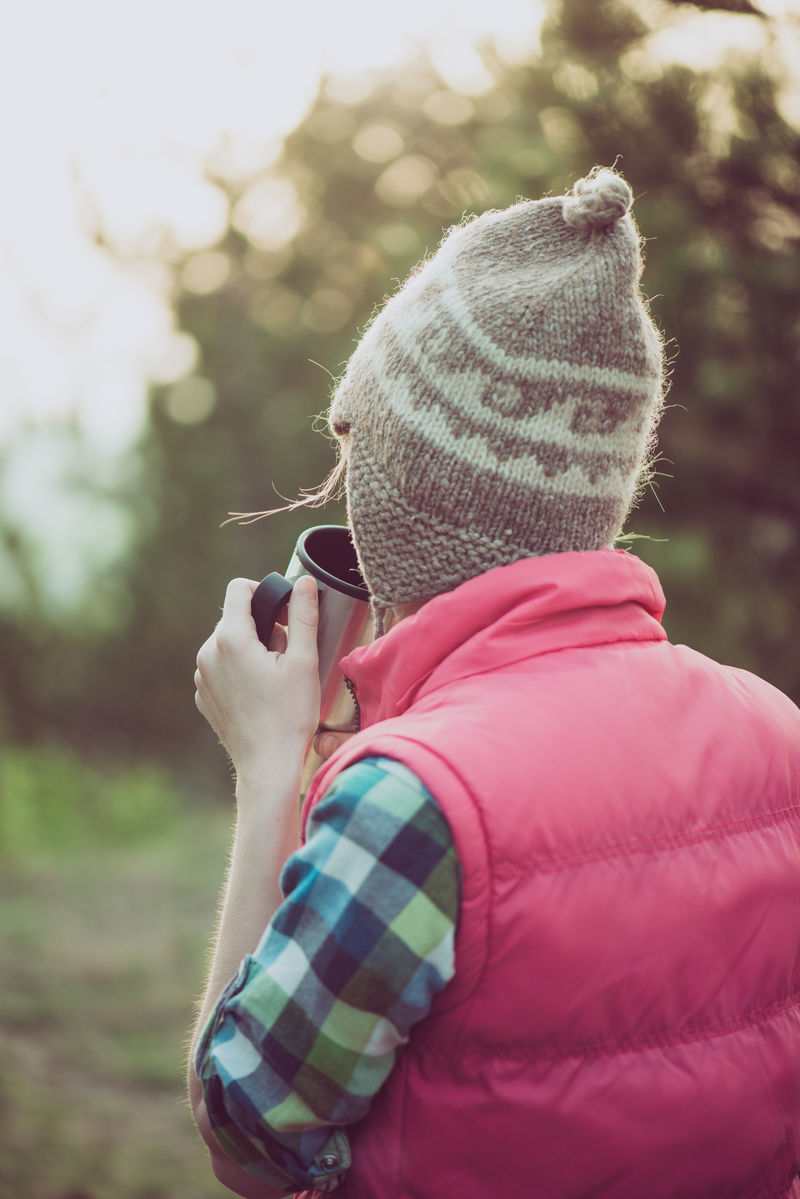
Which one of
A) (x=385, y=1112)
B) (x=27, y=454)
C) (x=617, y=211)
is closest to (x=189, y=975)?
(x=385, y=1112)

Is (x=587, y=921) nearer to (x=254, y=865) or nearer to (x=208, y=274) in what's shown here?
(x=254, y=865)

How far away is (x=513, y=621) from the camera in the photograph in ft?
4.02

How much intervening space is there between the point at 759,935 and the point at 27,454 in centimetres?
948

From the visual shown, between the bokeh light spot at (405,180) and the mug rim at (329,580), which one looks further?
the bokeh light spot at (405,180)

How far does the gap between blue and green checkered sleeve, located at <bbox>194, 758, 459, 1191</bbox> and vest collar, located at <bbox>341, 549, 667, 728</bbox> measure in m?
0.21

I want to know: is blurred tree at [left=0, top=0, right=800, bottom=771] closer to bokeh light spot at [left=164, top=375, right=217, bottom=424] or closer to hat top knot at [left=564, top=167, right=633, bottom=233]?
hat top knot at [left=564, top=167, right=633, bottom=233]

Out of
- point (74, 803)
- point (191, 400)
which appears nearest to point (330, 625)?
point (74, 803)

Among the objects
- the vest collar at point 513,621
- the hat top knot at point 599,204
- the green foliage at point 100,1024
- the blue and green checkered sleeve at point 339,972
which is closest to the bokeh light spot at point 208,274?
the green foliage at point 100,1024

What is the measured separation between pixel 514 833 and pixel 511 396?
512 mm

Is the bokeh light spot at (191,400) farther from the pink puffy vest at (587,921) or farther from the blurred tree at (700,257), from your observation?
the pink puffy vest at (587,921)


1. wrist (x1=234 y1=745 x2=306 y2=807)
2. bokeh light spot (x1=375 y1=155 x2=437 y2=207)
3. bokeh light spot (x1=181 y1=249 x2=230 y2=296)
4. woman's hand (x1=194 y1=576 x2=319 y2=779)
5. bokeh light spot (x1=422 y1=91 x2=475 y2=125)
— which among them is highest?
bokeh light spot (x1=422 y1=91 x2=475 y2=125)

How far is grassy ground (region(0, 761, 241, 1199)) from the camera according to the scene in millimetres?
3410

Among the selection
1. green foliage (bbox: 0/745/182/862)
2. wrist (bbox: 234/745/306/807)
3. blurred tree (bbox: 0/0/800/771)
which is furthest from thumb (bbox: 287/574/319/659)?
green foliage (bbox: 0/745/182/862)

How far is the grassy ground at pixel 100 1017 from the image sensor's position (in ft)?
11.2
